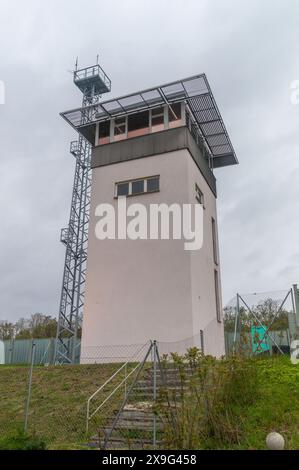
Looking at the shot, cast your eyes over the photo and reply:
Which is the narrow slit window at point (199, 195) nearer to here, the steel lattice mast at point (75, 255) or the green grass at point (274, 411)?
the green grass at point (274, 411)

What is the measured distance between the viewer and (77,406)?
9070 millimetres

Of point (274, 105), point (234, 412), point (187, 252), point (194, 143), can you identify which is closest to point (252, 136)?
point (274, 105)

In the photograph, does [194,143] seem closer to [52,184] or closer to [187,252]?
[187,252]

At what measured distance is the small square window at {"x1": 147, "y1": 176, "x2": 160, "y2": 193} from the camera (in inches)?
613

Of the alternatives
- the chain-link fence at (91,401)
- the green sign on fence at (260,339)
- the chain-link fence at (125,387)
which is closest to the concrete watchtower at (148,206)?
the chain-link fence at (125,387)

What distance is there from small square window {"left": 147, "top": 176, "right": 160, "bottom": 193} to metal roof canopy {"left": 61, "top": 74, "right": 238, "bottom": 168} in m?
3.55

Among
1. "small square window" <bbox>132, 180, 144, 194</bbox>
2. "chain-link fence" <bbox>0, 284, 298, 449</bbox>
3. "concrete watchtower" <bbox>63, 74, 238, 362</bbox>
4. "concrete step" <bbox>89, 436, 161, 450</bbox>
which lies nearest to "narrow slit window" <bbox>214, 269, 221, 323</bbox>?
"concrete watchtower" <bbox>63, 74, 238, 362</bbox>

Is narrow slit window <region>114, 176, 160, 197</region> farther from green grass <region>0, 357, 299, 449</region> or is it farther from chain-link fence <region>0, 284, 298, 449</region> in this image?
green grass <region>0, 357, 299, 449</region>

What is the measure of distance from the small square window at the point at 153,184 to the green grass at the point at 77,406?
7255 mm

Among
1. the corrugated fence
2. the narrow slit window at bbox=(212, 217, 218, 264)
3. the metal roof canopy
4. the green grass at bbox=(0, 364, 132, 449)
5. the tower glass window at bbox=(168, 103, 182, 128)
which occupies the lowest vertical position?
the green grass at bbox=(0, 364, 132, 449)

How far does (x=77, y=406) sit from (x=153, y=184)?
9391 millimetres

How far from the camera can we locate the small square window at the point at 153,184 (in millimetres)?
15563

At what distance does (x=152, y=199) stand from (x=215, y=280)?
530 cm
